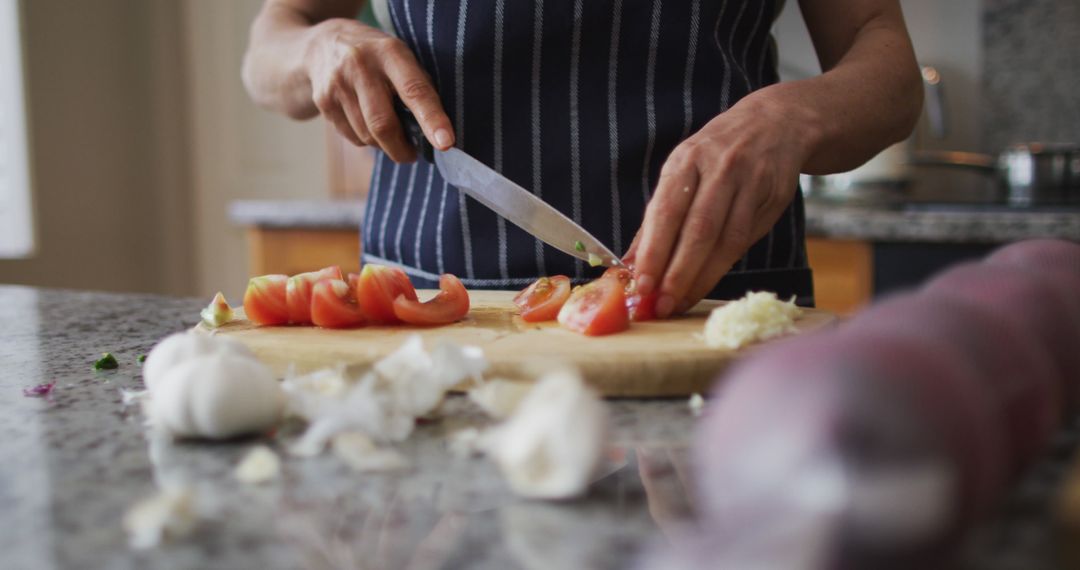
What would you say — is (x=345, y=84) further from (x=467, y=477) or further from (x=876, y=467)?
(x=876, y=467)

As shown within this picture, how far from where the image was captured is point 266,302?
1.10 meters

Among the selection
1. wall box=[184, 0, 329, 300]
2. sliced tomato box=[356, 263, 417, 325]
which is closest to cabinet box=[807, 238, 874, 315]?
sliced tomato box=[356, 263, 417, 325]

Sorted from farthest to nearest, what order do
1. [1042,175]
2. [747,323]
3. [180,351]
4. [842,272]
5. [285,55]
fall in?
[1042,175] < [842,272] < [285,55] < [747,323] < [180,351]

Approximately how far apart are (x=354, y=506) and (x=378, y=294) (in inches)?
20.7

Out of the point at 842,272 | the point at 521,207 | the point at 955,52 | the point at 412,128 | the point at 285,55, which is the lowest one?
the point at 842,272

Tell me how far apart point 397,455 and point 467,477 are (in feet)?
0.21

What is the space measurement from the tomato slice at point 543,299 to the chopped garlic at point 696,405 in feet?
0.98

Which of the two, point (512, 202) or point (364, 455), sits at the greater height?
point (512, 202)

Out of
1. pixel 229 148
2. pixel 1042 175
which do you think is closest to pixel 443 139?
pixel 1042 175

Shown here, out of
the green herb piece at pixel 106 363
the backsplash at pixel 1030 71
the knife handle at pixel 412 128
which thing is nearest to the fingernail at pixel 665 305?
the knife handle at pixel 412 128

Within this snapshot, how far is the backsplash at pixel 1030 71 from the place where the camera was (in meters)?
2.76

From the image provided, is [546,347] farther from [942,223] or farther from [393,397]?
[942,223]

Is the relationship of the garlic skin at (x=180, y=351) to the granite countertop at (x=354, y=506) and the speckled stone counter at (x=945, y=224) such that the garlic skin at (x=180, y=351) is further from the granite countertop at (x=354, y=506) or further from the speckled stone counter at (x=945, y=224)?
the speckled stone counter at (x=945, y=224)

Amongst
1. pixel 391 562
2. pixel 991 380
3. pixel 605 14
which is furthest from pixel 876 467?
pixel 605 14
